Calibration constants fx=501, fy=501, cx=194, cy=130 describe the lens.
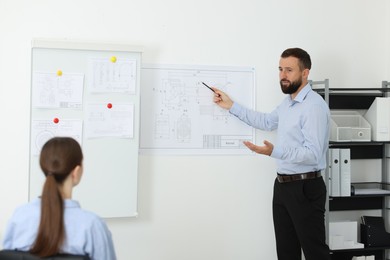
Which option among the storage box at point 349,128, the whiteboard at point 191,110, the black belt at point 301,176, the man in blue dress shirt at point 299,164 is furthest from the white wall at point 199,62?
the black belt at point 301,176

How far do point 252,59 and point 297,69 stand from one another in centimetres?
49

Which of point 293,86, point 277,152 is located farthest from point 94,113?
point 293,86

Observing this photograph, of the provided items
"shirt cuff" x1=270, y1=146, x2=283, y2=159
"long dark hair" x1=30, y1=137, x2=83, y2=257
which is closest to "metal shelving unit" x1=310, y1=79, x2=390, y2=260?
"shirt cuff" x1=270, y1=146, x2=283, y2=159

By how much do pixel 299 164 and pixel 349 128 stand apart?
75cm

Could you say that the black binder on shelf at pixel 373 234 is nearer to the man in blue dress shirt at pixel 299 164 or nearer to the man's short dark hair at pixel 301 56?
the man in blue dress shirt at pixel 299 164

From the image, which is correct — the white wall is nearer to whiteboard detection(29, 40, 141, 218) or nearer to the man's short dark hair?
whiteboard detection(29, 40, 141, 218)

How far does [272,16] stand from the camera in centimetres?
376

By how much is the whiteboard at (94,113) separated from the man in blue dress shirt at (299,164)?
89cm

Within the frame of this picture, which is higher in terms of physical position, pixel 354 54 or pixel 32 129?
pixel 354 54

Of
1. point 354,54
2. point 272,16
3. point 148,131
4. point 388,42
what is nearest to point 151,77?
point 148,131

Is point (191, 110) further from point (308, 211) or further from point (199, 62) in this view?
point (308, 211)

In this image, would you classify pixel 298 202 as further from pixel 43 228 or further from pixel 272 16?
pixel 43 228

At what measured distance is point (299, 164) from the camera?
3.23 m

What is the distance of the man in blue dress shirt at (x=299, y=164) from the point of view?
3.14 metres
